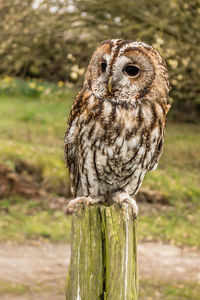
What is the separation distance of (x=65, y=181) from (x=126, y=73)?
216 inches

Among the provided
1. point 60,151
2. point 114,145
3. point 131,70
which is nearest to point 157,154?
point 114,145

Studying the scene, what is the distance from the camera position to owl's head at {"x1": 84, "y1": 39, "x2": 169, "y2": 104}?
2482 millimetres

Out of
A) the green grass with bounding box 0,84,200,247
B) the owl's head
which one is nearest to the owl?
the owl's head

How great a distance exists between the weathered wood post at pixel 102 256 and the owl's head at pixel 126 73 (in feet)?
3.05

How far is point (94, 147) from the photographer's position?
283 cm

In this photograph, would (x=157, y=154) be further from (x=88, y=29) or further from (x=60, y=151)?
(x=60, y=151)

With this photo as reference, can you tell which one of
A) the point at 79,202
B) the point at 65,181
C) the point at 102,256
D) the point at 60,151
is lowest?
the point at 102,256

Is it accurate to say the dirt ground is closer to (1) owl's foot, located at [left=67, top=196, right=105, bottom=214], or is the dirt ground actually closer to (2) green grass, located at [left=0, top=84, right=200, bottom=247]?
(2) green grass, located at [left=0, top=84, right=200, bottom=247]

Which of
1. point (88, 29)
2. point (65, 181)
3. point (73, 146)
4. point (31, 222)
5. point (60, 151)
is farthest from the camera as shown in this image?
point (60, 151)

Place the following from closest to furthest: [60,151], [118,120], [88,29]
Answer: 1. [118,120]
2. [88,29]
3. [60,151]

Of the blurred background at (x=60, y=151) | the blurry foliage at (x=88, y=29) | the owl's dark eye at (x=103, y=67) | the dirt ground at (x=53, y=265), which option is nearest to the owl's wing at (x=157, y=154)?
the owl's dark eye at (x=103, y=67)

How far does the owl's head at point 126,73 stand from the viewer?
248cm

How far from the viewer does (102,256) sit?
6.01ft

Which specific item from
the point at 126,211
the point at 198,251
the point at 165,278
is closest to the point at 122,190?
the point at 126,211
